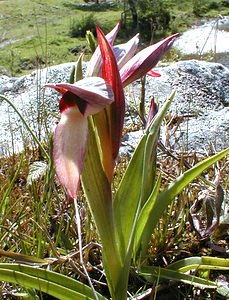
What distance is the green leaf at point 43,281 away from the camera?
772 millimetres

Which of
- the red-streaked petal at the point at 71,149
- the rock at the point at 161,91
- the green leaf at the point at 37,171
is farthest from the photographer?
the rock at the point at 161,91

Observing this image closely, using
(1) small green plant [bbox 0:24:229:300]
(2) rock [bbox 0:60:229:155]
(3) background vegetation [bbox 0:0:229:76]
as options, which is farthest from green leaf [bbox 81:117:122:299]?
(3) background vegetation [bbox 0:0:229:76]

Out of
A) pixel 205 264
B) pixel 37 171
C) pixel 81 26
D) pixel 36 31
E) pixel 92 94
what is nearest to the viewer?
pixel 92 94

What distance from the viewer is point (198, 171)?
865 mm

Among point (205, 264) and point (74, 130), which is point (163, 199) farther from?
point (74, 130)

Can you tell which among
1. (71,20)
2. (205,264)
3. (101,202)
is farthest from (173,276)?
(71,20)

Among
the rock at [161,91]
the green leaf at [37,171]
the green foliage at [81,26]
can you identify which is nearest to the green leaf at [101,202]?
the green leaf at [37,171]

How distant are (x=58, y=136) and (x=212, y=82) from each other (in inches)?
86.9

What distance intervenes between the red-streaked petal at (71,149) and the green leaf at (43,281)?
0.23 meters

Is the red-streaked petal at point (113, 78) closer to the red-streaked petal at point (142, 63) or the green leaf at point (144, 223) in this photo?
the red-streaked petal at point (142, 63)

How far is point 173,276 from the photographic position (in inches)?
34.2

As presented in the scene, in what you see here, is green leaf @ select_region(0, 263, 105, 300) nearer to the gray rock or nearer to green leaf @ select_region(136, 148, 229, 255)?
green leaf @ select_region(136, 148, 229, 255)

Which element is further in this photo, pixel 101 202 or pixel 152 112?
pixel 152 112

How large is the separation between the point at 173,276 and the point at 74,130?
1.24ft
